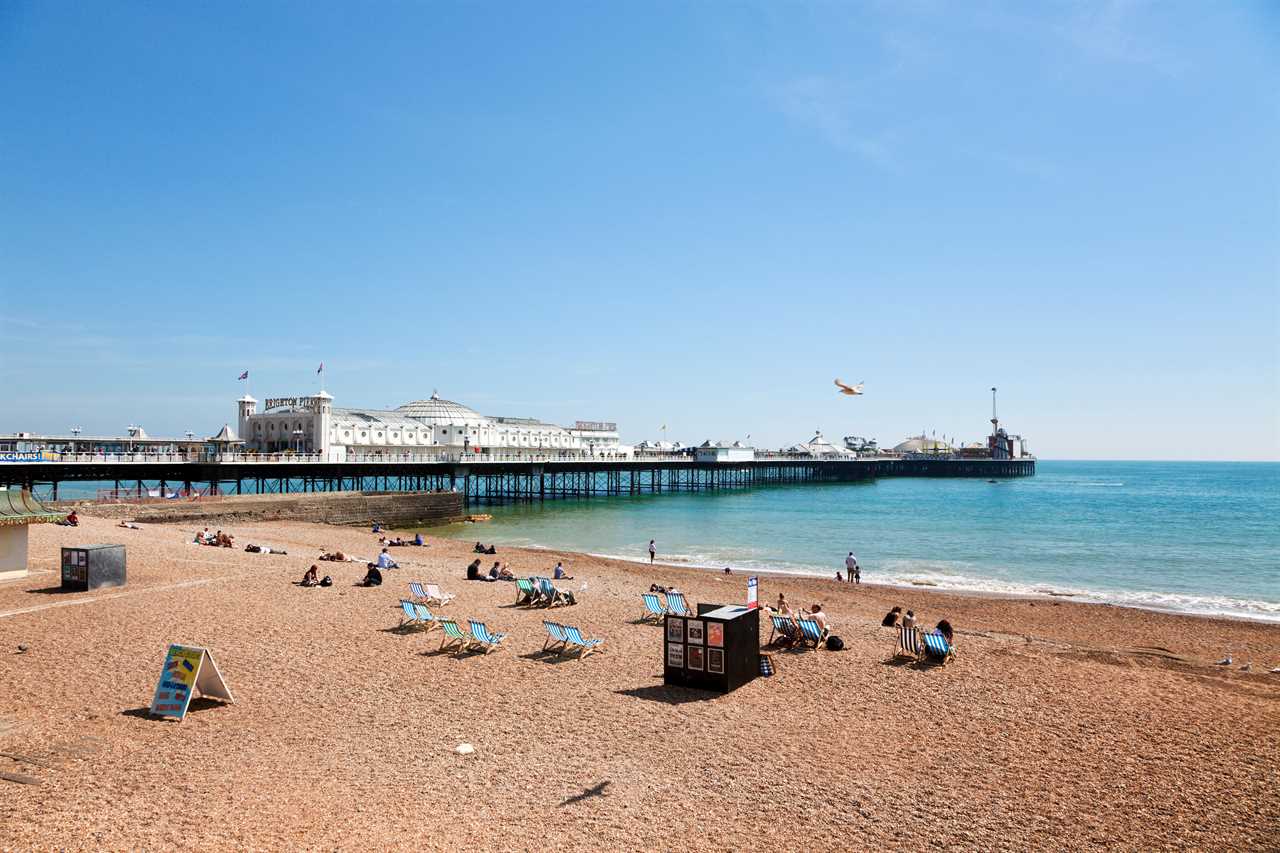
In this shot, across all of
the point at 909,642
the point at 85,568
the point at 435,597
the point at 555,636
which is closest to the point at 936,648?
the point at 909,642

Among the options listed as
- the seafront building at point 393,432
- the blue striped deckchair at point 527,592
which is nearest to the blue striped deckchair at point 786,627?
the blue striped deckchair at point 527,592

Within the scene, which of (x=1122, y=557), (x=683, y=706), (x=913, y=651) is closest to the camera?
(x=683, y=706)

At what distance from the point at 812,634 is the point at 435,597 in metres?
7.10

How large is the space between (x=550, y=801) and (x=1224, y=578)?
90.3ft

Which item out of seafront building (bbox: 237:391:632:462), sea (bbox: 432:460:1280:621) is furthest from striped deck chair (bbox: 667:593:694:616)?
seafront building (bbox: 237:391:632:462)

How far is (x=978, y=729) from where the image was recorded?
8.05 metres

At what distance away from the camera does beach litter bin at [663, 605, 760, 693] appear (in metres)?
9.07

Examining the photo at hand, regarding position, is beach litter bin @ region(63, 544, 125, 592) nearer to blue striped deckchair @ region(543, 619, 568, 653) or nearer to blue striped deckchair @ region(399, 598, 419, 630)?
blue striped deckchair @ region(399, 598, 419, 630)

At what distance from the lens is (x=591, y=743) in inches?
292

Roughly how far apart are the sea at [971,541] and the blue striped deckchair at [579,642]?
14.9 m

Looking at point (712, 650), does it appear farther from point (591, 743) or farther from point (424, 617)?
point (424, 617)

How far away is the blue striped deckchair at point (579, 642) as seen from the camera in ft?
34.9

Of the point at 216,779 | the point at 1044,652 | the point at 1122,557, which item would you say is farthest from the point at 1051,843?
the point at 1122,557

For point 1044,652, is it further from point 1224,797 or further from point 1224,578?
point 1224,578
